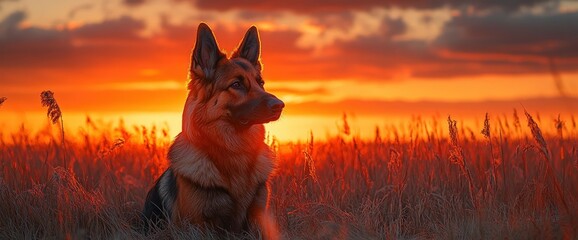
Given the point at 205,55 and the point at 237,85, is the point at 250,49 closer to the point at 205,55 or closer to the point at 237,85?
the point at 205,55

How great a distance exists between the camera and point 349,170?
831cm

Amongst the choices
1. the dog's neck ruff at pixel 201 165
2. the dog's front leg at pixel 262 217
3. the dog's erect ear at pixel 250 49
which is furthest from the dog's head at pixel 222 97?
the dog's front leg at pixel 262 217

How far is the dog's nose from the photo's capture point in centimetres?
542

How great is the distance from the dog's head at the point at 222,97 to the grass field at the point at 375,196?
0.74 meters

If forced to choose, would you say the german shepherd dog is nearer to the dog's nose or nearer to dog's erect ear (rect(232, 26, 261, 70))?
the dog's nose

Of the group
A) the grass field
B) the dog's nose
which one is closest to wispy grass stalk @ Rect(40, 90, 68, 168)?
the grass field

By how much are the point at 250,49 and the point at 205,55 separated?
0.63 metres

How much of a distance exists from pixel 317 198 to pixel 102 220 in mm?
2330

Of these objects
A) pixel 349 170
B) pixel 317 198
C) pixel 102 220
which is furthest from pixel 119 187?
pixel 349 170

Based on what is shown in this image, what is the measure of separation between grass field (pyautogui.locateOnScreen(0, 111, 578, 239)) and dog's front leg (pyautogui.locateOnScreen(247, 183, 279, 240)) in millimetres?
153

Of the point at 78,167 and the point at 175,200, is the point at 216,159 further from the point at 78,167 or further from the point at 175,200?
the point at 78,167

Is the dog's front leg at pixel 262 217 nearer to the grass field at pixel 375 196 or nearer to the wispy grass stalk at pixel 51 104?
the grass field at pixel 375 196

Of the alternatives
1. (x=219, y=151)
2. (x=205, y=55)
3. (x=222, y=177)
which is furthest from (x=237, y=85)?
A: (x=222, y=177)

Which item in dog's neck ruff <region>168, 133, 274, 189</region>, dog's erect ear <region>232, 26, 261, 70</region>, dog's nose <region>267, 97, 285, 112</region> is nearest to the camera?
dog's nose <region>267, 97, 285, 112</region>
